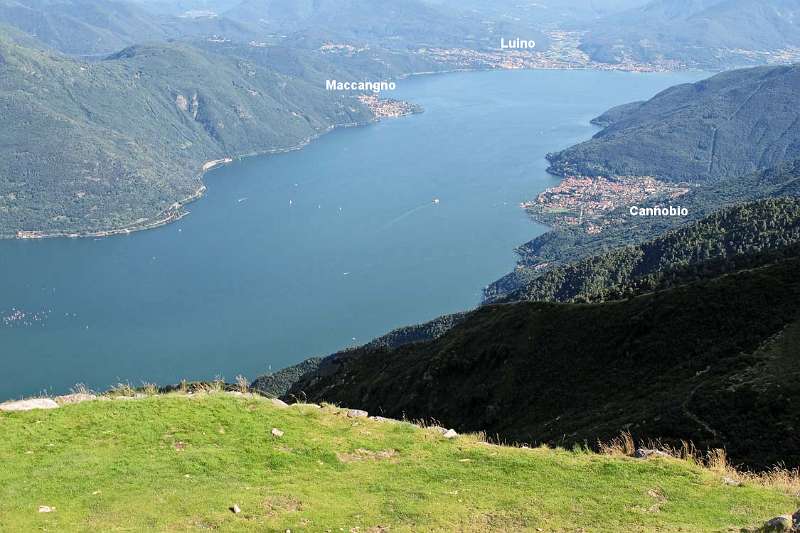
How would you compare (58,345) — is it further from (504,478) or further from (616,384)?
(504,478)

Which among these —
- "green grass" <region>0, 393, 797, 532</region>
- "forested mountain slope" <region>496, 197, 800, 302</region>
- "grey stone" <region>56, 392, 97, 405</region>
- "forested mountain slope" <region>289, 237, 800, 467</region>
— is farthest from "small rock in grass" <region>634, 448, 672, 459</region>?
"forested mountain slope" <region>496, 197, 800, 302</region>

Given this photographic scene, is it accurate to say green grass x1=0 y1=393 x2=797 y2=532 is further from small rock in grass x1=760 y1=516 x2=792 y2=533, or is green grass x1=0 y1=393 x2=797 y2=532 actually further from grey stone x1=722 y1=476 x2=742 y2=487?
small rock in grass x1=760 y1=516 x2=792 y2=533

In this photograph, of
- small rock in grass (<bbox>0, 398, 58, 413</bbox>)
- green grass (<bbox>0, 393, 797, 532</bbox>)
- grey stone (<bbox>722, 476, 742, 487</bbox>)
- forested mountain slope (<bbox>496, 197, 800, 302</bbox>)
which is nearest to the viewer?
green grass (<bbox>0, 393, 797, 532</bbox>)

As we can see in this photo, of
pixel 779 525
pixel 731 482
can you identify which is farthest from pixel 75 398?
pixel 779 525

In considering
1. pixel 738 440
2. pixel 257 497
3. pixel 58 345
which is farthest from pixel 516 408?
pixel 58 345

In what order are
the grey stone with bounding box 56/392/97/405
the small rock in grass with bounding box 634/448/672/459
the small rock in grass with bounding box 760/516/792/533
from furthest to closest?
the grey stone with bounding box 56/392/97/405, the small rock in grass with bounding box 634/448/672/459, the small rock in grass with bounding box 760/516/792/533

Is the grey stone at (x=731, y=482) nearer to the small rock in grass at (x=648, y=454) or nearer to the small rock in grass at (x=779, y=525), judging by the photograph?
the small rock in grass at (x=648, y=454)

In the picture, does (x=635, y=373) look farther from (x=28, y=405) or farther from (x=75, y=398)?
(x=28, y=405)
